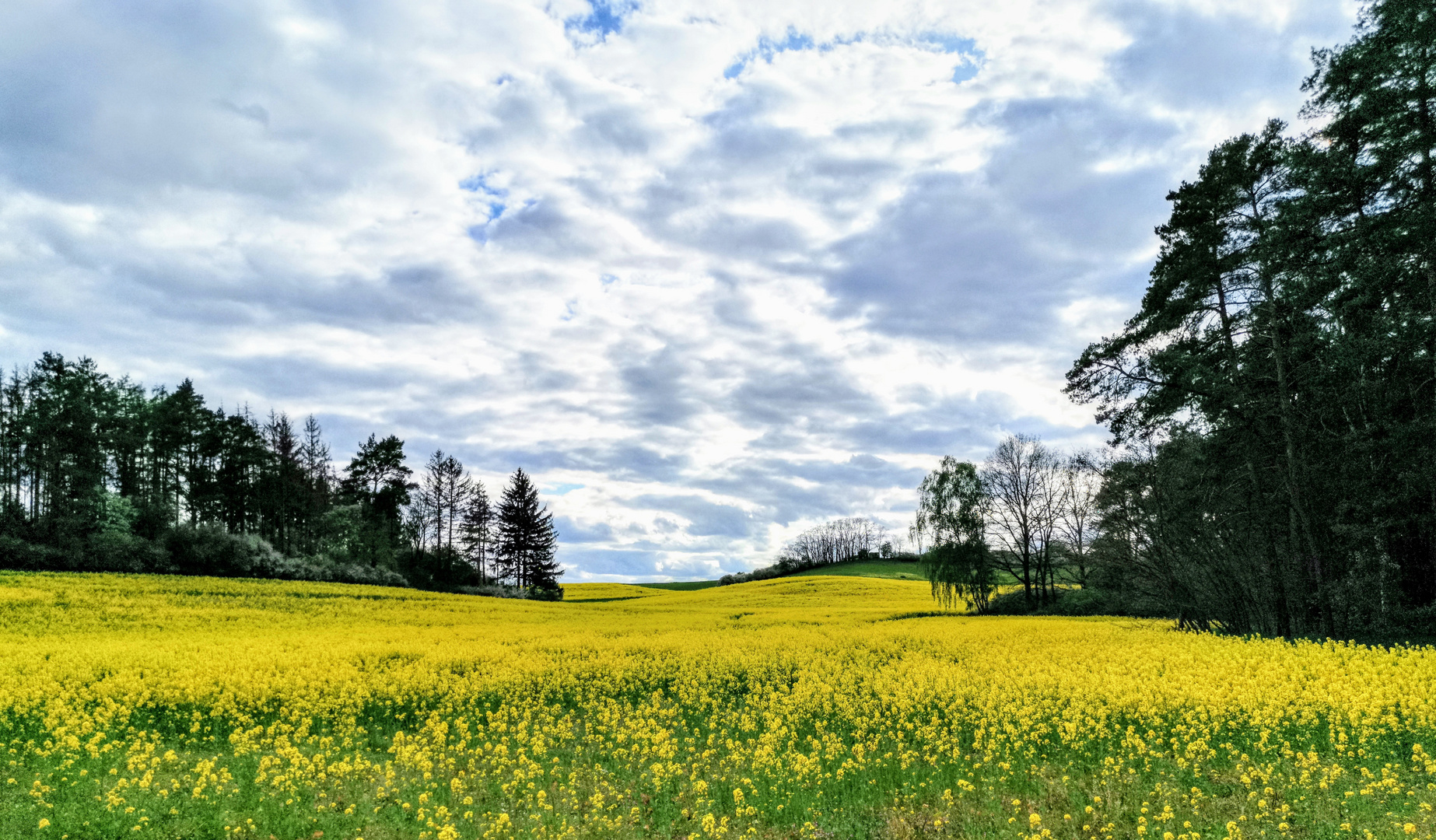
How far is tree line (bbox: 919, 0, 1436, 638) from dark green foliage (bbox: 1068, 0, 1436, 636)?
0.18ft

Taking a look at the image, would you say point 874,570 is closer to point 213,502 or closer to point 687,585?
point 687,585

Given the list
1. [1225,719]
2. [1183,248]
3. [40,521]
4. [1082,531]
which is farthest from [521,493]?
[1225,719]

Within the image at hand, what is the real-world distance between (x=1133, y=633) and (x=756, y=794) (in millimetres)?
18873

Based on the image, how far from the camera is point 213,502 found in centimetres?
5541

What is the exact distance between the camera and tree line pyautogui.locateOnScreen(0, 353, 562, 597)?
40.0 m

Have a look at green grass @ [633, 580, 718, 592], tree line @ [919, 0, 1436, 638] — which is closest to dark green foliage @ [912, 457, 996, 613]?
tree line @ [919, 0, 1436, 638]

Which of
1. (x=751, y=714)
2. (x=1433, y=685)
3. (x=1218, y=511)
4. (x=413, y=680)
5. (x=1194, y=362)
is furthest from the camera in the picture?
(x=1218, y=511)

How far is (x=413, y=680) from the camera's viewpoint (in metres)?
14.6

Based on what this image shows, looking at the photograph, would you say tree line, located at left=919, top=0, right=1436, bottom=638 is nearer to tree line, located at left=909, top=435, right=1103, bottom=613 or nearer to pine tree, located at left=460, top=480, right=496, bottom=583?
tree line, located at left=909, top=435, right=1103, bottom=613

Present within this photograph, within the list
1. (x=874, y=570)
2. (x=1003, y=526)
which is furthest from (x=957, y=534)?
(x=874, y=570)

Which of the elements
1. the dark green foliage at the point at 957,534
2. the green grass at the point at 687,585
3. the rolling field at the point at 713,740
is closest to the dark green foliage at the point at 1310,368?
the rolling field at the point at 713,740

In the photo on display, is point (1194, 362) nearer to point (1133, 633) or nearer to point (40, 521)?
point (1133, 633)

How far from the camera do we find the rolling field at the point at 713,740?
718cm

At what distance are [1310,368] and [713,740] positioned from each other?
706 inches
